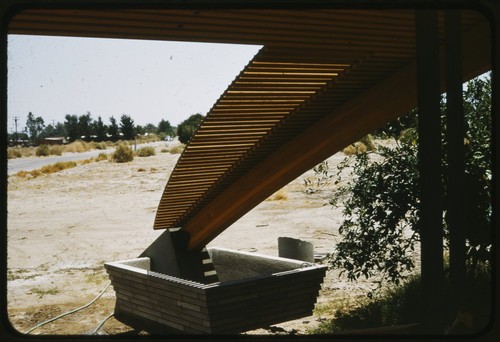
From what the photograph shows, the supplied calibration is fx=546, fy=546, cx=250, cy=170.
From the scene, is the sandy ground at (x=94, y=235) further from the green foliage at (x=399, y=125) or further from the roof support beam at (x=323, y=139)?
the green foliage at (x=399, y=125)

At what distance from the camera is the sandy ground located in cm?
830

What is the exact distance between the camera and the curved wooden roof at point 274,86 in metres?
3.35

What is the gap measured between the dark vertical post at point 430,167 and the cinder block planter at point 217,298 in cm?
294

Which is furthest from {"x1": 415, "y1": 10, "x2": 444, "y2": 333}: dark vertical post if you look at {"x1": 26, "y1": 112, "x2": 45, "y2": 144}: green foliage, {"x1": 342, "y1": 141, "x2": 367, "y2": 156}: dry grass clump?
{"x1": 26, "y1": 112, "x2": 45, "y2": 144}: green foliage

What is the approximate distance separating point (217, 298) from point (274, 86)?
2.21 m

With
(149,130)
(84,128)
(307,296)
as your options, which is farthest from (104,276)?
(149,130)

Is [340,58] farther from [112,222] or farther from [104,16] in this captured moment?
[112,222]

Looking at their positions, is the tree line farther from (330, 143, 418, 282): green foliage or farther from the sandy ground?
(330, 143, 418, 282): green foliage

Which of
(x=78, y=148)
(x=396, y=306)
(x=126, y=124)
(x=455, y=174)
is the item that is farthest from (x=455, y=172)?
(x=126, y=124)

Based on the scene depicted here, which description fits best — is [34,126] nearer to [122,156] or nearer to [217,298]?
[122,156]

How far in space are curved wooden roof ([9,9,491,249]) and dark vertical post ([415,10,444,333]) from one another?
2.63 ft

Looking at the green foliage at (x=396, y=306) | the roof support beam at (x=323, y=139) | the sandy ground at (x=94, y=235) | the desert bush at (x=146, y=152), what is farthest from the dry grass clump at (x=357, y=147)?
the desert bush at (x=146, y=152)

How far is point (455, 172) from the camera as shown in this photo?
2883 mm

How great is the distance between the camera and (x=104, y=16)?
10.4 ft
